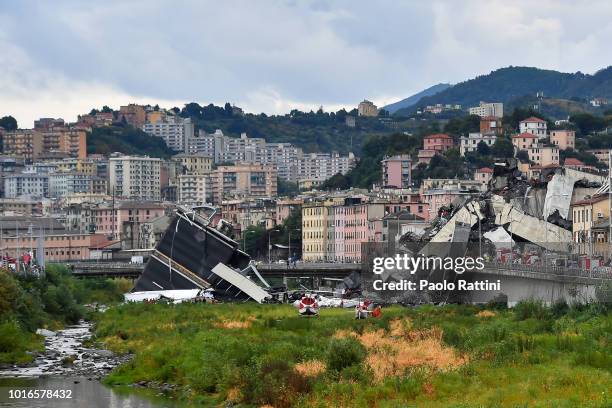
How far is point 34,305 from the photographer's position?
252ft

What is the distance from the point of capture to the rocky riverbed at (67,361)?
54.8 meters

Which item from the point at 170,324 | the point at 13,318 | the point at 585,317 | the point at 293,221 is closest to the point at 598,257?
the point at 585,317

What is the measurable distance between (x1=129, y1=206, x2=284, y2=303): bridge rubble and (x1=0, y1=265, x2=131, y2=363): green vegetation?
5.84 metres

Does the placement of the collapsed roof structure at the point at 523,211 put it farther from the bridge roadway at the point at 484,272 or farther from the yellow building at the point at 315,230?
the yellow building at the point at 315,230

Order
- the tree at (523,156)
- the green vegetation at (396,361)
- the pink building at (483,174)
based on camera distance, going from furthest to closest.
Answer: the tree at (523,156), the pink building at (483,174), the green vegetation at (396,361)

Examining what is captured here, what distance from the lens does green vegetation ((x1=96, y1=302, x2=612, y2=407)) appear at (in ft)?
130

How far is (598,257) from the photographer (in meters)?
68.5

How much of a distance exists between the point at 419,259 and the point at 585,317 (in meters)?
27.0

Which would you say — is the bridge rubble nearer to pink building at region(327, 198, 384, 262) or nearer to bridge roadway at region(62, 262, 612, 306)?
bridge roadway at region(62, 262, 612, 306)

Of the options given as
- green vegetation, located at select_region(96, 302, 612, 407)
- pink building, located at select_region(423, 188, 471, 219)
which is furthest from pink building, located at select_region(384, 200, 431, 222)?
green vegetation, located at select_region(96, 302, 612, 407)

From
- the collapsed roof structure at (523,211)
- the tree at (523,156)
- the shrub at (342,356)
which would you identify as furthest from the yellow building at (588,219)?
the tree at (523,156)

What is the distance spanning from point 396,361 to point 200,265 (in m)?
57.8

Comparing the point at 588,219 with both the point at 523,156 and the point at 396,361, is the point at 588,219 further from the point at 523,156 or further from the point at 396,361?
the point at 523,156

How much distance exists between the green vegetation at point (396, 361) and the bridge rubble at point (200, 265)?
108 ft
